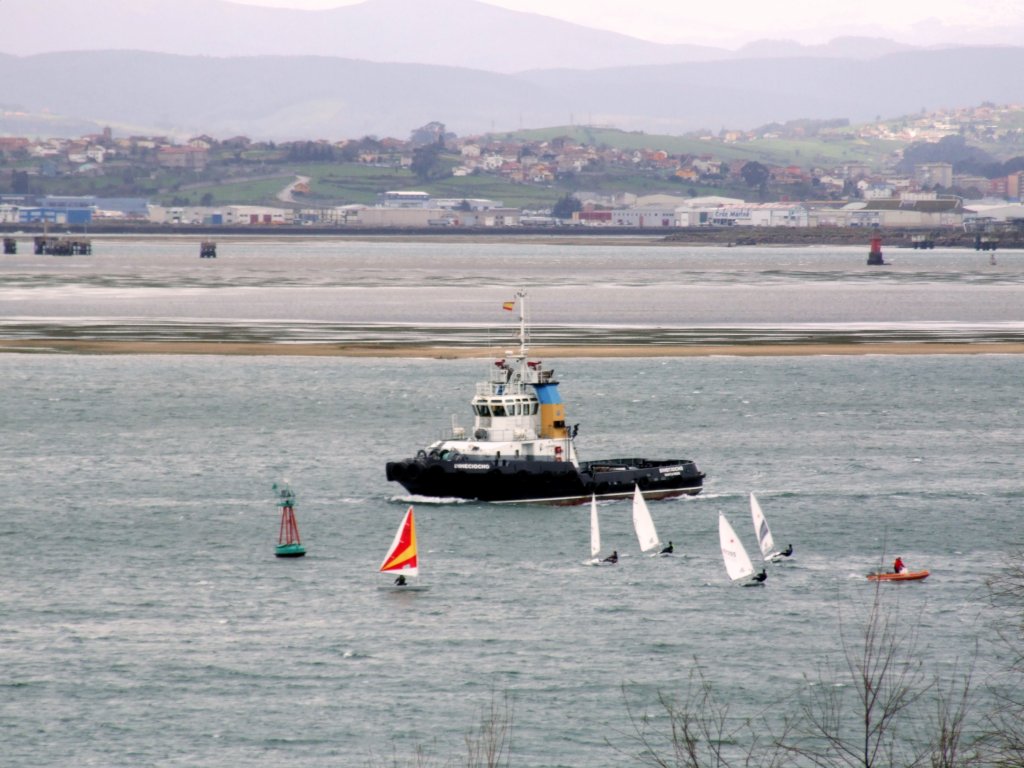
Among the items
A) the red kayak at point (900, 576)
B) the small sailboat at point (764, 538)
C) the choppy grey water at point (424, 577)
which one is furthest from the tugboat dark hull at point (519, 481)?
the red kayak at point (900, 576)

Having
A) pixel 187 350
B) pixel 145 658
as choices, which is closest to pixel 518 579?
pixel 145 658

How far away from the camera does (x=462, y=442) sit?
61.2 m

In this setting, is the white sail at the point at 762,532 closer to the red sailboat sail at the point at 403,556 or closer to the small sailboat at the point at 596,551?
the small sailboat at the point at 596,551

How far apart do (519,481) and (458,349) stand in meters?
53.2

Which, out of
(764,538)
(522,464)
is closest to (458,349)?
(522,464)

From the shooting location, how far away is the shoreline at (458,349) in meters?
111

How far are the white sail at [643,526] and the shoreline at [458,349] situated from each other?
5691cm

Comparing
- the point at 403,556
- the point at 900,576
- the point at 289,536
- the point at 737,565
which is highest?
the point at 403,556

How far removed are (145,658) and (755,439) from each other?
40.8 m

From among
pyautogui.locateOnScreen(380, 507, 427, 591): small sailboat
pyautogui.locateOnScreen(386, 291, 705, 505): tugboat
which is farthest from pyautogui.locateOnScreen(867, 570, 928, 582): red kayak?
pyautogui.locateOnScreen(386, 291, 705, 505): tugboat

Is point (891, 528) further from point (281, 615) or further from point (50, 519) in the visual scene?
point (50, 519)

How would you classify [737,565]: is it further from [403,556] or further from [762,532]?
[403,556]

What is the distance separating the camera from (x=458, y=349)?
11281 centimetres

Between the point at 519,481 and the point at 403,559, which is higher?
the point at 403,559
